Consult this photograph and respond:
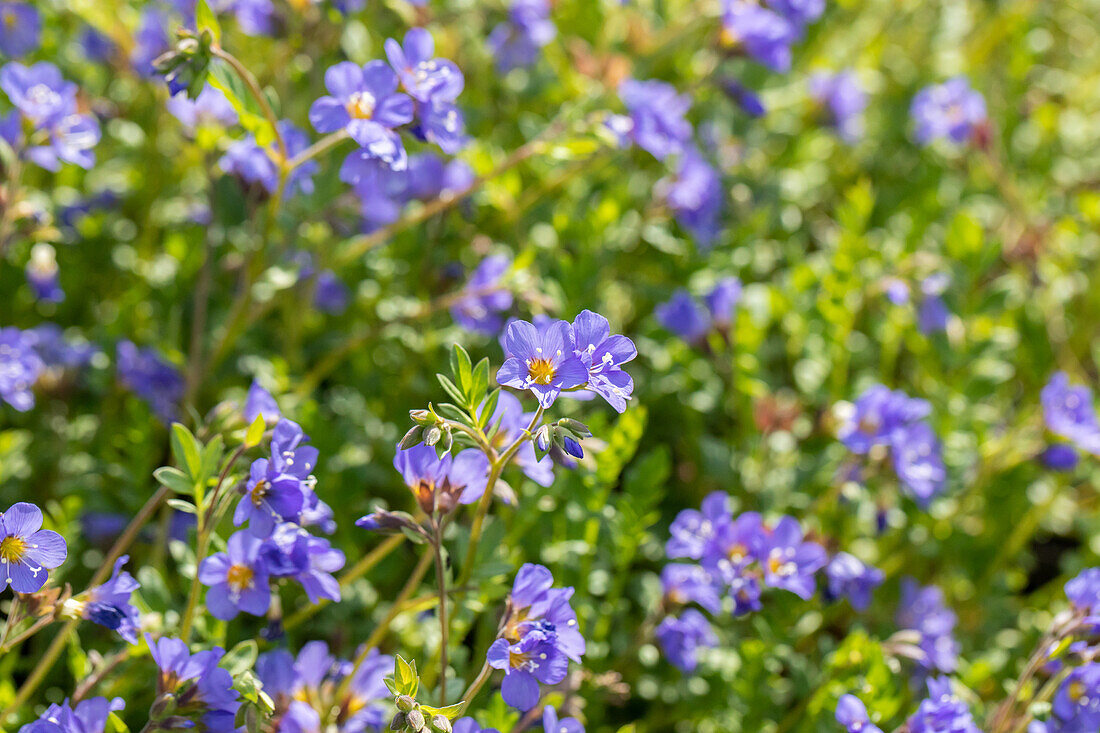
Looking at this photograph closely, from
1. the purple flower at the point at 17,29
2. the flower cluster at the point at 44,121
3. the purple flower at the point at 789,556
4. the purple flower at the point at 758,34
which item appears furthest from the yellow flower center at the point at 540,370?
the purple flower at the point at 17,29

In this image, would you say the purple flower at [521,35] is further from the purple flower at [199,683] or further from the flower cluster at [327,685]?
the purple flower at [199,683]

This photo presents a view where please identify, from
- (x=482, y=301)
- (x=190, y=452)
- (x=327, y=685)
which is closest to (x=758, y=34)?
(x=482, y=301)

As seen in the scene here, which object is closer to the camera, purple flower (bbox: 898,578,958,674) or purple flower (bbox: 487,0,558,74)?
purple flower (bbox: 898,578,958,674)

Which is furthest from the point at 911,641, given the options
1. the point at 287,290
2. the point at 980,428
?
the point at 287,290

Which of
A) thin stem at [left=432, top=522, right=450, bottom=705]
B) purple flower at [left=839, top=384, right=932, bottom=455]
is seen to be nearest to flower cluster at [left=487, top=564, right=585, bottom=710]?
thin stem at [left=432, top=522, right=450, bottom=705]

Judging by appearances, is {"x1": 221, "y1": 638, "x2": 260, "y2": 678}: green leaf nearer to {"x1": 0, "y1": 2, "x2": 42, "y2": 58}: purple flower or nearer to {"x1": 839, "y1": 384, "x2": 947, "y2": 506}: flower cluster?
{"x1": 839, "y1": 384, "x2": 947, "y2": 506}: flower cluster

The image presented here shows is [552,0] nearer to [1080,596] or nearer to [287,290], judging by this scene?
[287,290]
